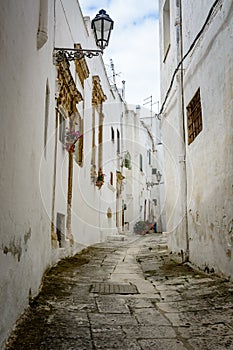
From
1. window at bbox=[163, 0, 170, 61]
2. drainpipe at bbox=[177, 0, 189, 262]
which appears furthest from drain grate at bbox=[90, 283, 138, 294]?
window at bbox=[163, 0, 170, 61]

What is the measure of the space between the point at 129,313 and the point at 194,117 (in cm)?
434

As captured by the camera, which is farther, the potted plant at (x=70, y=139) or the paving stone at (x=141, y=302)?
the potted plant at (x=70, y=139)

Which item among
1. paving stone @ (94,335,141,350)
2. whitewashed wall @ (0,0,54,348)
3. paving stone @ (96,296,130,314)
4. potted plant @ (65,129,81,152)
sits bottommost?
paving stone @ (94,335,141,350)

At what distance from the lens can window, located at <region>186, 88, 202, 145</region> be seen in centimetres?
691

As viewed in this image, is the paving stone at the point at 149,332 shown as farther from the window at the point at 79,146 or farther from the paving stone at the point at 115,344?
the window at the point at 79,146

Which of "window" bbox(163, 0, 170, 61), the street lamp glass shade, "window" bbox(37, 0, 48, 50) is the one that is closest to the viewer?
"window" bbox(37, 0, 48, 50)

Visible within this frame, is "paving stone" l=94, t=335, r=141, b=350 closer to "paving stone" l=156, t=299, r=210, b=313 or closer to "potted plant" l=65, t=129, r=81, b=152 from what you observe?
"paving stone" l=156, t=299, r=210, b=313

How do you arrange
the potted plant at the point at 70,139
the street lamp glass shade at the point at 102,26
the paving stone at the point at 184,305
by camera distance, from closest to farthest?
the paving stone at the point at 184,305 → the street lamp glass shade at the point at 102,26 → the potted plant at the point at 70,139

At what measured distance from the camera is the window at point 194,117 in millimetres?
6914

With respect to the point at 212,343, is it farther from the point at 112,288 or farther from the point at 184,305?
the point at 112,288

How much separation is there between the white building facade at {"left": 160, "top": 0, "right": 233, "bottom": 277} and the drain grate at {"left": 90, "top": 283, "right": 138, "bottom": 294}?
1.24 metres

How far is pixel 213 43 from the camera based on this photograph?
584 centimetres

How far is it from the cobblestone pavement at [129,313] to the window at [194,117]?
2.54 meters

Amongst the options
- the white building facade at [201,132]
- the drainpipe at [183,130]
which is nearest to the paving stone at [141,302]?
the white building facade at [201,132]
